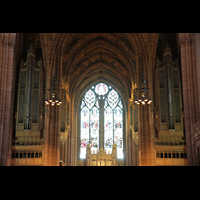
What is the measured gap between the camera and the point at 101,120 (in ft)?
135

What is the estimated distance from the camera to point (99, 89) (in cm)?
4225

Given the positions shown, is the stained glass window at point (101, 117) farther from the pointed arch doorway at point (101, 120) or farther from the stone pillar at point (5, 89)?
the stone pillar at point (5, 89)

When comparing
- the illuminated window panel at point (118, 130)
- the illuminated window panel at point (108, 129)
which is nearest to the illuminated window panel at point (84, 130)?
the illuminated window panel at point (108, 129)

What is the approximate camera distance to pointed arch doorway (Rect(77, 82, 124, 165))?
40344 mm

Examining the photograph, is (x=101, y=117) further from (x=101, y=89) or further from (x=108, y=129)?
(x=101, y=89)

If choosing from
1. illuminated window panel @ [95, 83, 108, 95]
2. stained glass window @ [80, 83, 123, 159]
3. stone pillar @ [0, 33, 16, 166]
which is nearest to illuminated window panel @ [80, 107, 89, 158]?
stained glass window @ [80, 83, 123, 159]

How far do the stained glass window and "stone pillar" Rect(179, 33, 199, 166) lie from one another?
25041 mm

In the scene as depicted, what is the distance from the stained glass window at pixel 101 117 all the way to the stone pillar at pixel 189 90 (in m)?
25.0

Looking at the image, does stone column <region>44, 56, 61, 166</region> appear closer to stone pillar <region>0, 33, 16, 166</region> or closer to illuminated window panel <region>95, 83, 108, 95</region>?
stone pillar <region>0, 33, 16, 166</region>

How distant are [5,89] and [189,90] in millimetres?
8841
